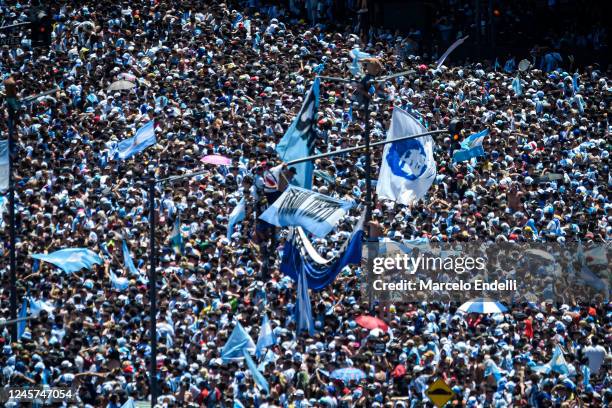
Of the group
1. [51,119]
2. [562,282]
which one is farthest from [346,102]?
[562,282]

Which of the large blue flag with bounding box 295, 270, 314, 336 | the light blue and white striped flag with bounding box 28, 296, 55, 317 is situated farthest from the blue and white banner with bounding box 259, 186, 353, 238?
the light blue and white striped flag with bounding box 28, 296, 55, 317

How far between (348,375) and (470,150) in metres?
11.1

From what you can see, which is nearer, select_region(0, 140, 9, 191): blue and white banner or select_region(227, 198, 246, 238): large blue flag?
select_region(0, 140, 9, 191): blue and white banner

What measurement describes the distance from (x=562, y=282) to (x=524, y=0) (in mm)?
21984

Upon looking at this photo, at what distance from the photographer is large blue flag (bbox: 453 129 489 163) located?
4469 cm

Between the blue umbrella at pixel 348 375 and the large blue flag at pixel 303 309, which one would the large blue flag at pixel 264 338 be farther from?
the blue umbrella at pixel 348 375

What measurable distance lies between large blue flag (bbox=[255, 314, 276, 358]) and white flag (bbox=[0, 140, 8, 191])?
291 inches

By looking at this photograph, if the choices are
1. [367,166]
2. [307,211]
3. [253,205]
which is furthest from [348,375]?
[253,205]

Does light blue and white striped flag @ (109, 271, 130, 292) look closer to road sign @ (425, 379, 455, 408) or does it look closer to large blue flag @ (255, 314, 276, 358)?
large blue flag @ (255, 314, 276, 358)

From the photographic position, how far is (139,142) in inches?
1777

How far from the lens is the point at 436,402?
1293 inches

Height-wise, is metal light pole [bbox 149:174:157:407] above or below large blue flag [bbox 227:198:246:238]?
below

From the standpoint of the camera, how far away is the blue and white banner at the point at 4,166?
4056 cm

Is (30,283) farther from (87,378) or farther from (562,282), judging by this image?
(562,282)
